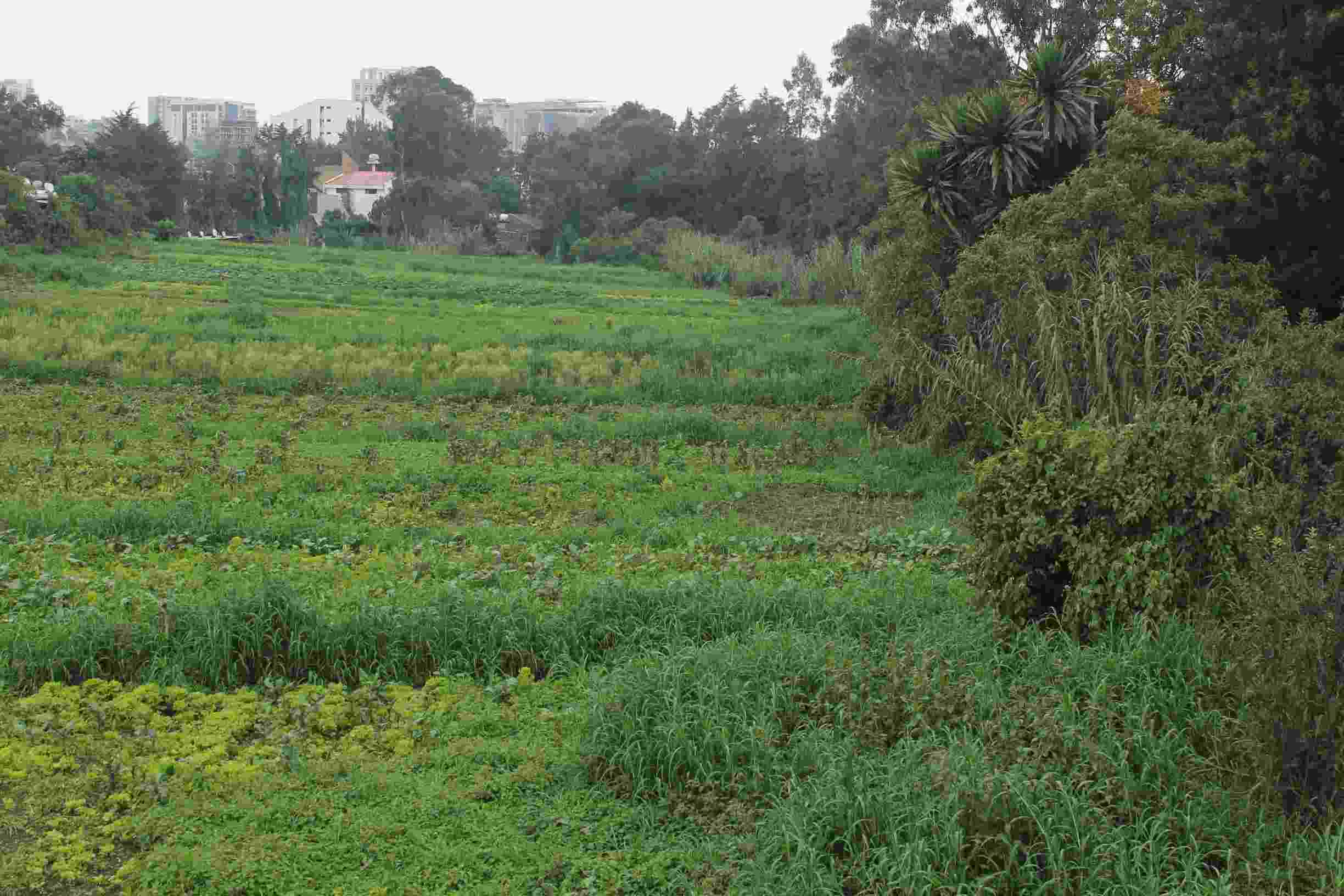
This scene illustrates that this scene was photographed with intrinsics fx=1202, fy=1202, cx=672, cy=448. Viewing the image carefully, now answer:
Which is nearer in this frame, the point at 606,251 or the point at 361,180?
the point at 606,251

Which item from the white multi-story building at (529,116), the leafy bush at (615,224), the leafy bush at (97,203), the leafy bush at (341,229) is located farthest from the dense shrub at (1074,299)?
the white multi-story building at (529,116)

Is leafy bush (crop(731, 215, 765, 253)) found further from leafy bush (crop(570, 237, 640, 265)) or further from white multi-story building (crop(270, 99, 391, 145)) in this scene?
white multi-story building (crop(270, 99, 391, 145))

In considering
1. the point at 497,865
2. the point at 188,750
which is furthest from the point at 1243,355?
the point at 188,750

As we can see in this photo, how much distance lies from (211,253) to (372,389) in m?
29.4

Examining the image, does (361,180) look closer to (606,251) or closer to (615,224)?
(615,224)

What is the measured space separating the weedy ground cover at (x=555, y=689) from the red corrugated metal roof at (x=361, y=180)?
232 ft

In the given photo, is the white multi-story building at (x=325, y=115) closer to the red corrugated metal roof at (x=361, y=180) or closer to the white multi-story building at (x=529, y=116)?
the white multi-story building at (x=529, y=116)

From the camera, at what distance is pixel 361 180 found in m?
82.1

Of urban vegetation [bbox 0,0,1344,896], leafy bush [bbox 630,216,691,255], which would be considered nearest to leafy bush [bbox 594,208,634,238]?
leafy bush [bbox 630,216,691,255]

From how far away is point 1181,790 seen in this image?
15.7 feet

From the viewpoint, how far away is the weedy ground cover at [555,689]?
4566 millimetres

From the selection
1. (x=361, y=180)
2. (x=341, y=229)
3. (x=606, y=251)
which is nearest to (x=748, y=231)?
(x=606, y=251)

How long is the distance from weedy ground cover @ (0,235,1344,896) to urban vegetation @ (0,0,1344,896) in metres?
0.03

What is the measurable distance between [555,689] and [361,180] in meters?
80.9
